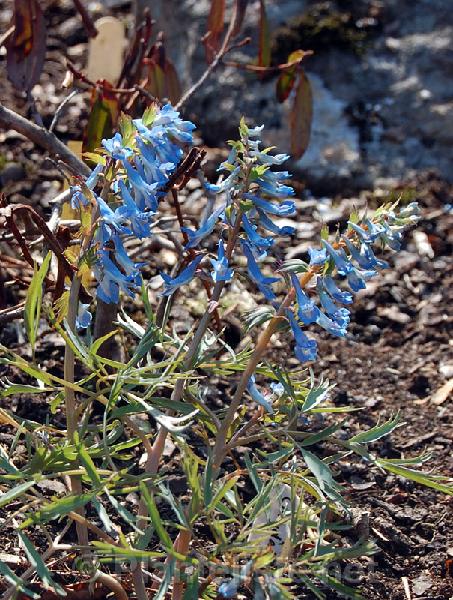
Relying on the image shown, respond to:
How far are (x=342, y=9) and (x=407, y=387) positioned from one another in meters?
2.21

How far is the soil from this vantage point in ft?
8.33

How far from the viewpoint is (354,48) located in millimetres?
4664

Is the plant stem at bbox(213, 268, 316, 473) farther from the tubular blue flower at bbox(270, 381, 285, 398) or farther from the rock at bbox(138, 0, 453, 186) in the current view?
the rock at bbox(138, 0, 453, 186)

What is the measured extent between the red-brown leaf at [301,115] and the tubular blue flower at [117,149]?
5.94 feet

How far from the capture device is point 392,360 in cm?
340

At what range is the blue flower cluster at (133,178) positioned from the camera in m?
1.76

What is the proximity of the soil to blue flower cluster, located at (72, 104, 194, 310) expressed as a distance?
0.56 meters

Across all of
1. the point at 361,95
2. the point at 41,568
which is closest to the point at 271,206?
the point at 41,568

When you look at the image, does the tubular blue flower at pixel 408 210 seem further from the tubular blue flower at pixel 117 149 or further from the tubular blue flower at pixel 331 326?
the tubular blue flower at pixel 117 149

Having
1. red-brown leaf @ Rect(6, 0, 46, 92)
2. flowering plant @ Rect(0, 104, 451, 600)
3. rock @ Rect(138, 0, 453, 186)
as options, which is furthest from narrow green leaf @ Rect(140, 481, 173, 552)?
rock @ Rect(138, 0, 453, 186)

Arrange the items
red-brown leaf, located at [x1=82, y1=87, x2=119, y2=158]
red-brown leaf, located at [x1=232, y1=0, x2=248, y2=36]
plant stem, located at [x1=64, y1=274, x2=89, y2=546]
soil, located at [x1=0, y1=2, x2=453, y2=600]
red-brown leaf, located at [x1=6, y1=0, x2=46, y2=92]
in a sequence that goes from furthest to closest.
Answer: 1. red-brown leaf, located at [x1=232, y1=0, x2=248, y2=36]
2. red-brown leaf, located at [x1=6, y1=0, x2=46, y2=92]
3. red-brown leaf, located at [x1=82, y1=87, x2=119, y2=158]
4. soil, located at [x1=0, y1=2, x2=453, y2=600]
5. plant stem, located at [x1=64, y1=274, x2=89, y2=546]

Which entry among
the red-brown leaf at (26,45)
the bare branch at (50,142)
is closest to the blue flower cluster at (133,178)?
the bare branch at (50,142)

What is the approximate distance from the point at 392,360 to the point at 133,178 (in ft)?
6.04

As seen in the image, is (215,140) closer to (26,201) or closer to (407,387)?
(26,201)
